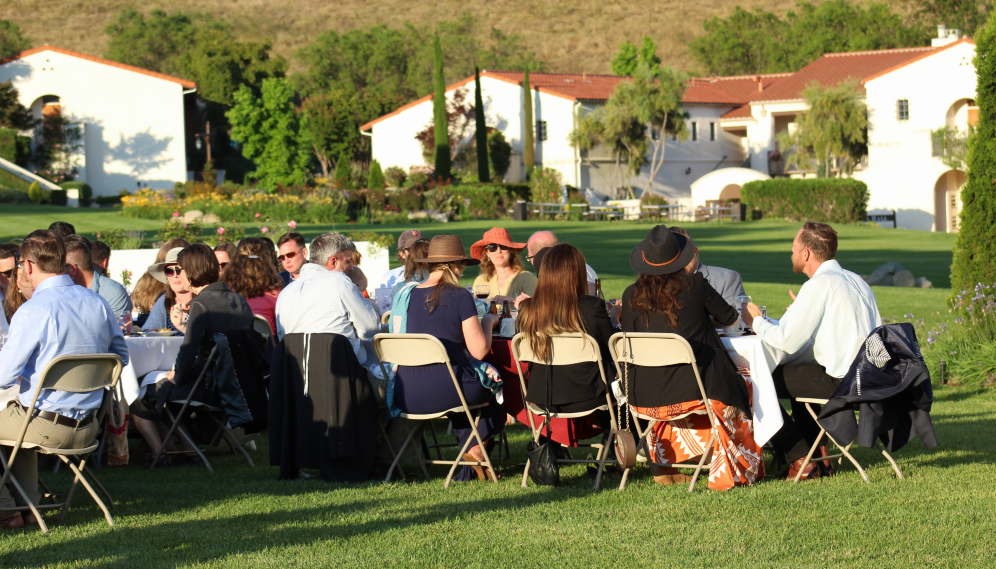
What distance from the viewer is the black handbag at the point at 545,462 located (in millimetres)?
5691

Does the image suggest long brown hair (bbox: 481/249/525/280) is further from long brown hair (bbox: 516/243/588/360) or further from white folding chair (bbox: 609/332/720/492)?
white folding chair (bbox: 609/332/720/492)

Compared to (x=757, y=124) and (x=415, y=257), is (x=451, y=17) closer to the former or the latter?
(x=757, y=124)

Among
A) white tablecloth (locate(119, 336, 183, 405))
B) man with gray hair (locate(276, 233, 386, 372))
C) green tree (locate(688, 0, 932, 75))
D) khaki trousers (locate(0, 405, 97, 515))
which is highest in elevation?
green tree (locate(688, 0, 932, 75))

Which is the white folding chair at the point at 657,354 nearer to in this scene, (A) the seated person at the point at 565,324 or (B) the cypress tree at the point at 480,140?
(A) the seated person at the point at 565,324

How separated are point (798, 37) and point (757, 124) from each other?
29.1 metres

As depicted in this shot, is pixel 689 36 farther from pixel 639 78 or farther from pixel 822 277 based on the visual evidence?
pixel 822 277

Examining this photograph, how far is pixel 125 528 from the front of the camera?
16.3 ft

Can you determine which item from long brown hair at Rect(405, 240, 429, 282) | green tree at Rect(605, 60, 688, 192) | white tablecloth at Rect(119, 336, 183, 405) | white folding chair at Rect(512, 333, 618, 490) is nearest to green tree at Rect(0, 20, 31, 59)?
green tree at Rect(605, 60, 688, 192)

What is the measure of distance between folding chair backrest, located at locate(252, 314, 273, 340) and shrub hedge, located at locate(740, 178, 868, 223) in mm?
35945

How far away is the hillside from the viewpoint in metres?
113

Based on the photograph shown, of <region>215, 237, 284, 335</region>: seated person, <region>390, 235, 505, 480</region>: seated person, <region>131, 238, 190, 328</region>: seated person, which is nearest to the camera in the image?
<region>390, 235, 505, 480</region>: seated person

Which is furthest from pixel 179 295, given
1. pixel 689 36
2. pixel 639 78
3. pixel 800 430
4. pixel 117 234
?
pixel 689 36

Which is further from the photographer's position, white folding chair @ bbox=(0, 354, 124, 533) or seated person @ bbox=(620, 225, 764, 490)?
seated person @ bbox=(620, 225, 764, 490)

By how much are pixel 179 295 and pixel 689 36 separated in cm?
13242
